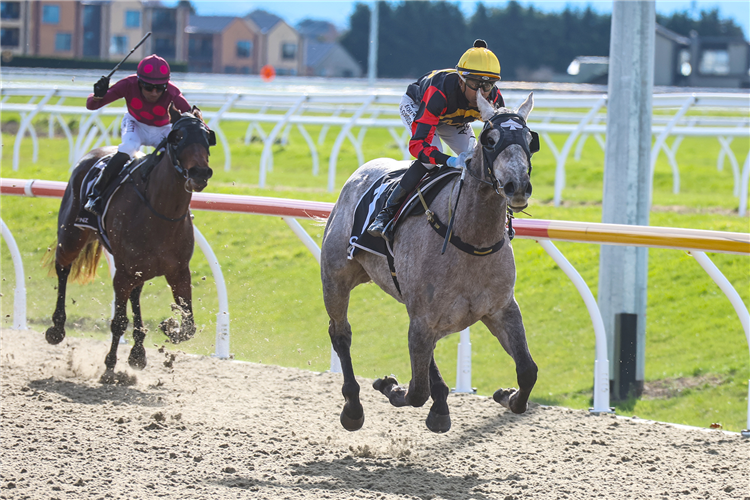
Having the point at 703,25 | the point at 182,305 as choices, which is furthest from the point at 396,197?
the point at 703,25

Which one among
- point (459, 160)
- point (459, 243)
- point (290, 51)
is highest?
point (290, 51)

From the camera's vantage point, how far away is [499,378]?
6.26 metres

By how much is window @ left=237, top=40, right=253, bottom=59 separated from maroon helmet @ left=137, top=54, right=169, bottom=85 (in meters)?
45.1

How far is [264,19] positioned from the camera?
57.2 metres

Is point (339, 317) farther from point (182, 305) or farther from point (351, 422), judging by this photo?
point (182, 305)

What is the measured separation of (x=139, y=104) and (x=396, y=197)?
7.70 feet

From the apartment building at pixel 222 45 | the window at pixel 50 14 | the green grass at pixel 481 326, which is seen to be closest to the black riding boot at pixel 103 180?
the green grass at pixel 481 326

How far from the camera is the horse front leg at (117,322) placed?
4879mm

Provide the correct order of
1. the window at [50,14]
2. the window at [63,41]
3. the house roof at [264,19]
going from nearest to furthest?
the window at [50,14] → the window at [63,41] → the house roof at [264,19]

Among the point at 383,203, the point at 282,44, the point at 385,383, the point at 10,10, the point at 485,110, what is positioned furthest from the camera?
the point at 282,44

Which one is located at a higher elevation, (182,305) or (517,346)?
(517,346)

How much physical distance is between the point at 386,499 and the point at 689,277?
4.45 metres

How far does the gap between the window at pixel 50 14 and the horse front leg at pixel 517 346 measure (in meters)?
13.8

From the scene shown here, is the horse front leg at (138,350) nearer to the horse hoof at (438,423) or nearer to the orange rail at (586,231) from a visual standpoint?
the orange rail at (586,231)
